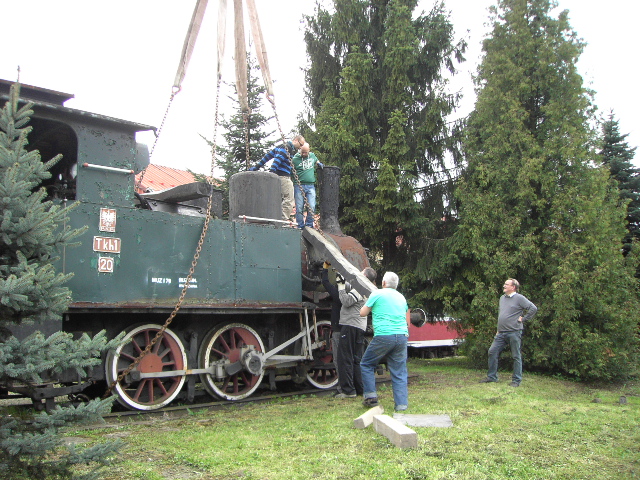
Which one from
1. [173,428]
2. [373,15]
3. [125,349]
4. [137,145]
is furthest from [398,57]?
[173,428]

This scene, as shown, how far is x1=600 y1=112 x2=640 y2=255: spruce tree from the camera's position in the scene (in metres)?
17.5

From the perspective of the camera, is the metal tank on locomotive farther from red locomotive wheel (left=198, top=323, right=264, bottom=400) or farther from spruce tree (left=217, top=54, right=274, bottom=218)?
spruce tree (left=217, top=54, right=274, bottom=218)

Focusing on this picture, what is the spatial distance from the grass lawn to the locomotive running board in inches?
55.6

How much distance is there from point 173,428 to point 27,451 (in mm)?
2852

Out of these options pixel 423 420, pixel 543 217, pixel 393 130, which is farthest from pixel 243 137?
pixel 423 420

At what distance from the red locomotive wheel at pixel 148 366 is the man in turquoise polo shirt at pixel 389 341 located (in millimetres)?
2278

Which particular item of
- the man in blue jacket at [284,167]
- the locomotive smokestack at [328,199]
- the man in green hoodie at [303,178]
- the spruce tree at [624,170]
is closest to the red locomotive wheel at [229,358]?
the man in blue jacket at [284,167]

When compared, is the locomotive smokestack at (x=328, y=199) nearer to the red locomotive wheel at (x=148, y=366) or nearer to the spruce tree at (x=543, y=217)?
the spruce tree at (x=543, y=217)

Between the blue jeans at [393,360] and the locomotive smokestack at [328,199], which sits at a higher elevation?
the locomotive smokestack at [328,199]

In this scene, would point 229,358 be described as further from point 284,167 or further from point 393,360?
point 284,167

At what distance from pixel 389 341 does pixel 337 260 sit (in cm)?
184

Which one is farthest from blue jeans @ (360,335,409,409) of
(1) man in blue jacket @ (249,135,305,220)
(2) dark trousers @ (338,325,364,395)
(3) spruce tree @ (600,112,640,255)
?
(3) spruce tree @ (600,112,640,255)

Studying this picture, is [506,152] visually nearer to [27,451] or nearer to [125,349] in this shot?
[125,349]

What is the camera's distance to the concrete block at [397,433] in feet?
14.9
